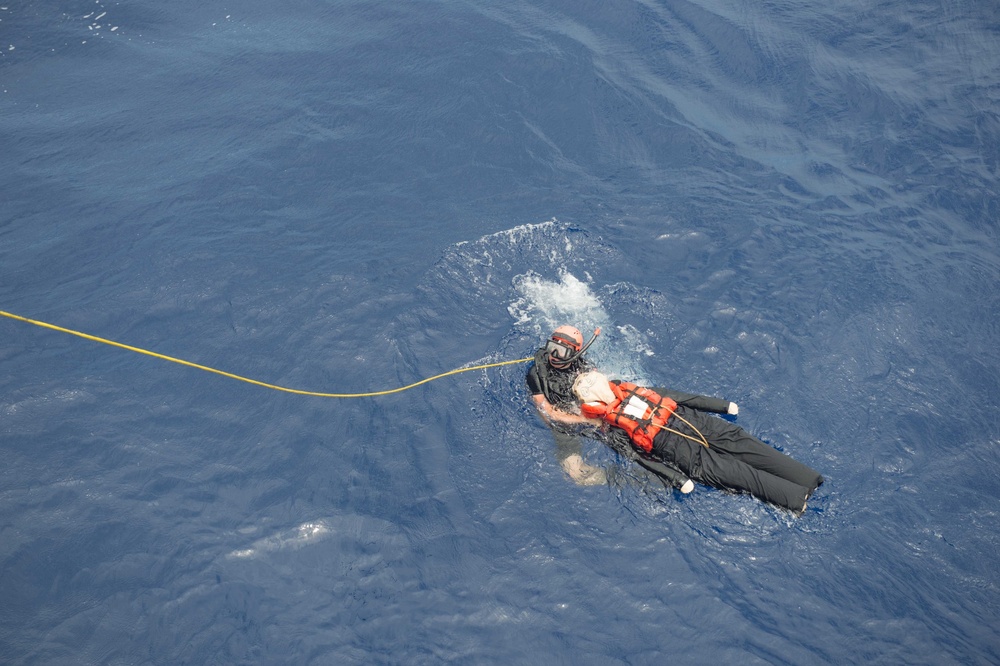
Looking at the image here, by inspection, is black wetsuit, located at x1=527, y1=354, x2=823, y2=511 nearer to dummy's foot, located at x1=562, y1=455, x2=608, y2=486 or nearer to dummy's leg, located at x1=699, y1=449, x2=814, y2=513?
dummy's leg, located at x1=699, y1=449, x2=814, y2=513

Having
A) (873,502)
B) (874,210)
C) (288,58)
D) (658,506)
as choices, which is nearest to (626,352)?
(658,506)

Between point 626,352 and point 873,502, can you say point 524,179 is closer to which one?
point 626,352

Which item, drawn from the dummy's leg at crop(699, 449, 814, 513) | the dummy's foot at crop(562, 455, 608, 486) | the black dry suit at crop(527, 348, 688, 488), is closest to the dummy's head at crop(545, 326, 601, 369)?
the black dry suit at crop(527, 348, 688, 488)

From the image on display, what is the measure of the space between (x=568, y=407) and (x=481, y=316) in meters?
2.17

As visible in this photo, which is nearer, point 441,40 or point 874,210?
point 874,210

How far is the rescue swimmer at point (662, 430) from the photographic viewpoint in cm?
816

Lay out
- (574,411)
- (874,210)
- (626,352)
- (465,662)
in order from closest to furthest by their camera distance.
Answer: (465,662), (574,411), (626,352), (874,210)

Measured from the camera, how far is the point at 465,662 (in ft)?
24.2

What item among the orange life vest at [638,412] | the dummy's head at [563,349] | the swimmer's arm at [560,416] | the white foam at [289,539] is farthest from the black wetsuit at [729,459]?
the white foam at [289,539]

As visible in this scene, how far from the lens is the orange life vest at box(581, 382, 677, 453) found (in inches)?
340

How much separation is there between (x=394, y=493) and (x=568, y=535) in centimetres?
232

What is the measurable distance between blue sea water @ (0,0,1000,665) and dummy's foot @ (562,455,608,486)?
0.57 ft

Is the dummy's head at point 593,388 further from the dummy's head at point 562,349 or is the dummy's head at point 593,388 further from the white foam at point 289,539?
the white foam at point 289,539

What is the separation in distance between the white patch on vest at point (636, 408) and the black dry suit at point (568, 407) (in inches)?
16.1
